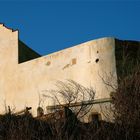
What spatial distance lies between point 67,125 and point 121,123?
5.05ft

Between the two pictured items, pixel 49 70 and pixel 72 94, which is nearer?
pixel 72 94

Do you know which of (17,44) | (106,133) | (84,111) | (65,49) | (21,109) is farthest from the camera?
(17,44)

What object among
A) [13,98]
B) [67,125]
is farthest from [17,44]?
[67,125]

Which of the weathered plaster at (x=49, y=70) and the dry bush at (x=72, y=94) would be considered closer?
the dry bush at (x=72, y=94)

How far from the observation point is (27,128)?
1201cm

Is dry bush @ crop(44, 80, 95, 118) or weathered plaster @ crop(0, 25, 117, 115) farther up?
weathered plaster @ crop(0, 25, 117, 115)

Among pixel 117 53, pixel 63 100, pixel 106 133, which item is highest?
pixel 117 53

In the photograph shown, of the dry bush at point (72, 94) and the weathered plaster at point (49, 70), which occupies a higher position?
the weathered plaster at point (49, 70)

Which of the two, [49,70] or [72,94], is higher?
[49,70]

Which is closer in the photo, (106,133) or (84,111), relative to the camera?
(106,133)

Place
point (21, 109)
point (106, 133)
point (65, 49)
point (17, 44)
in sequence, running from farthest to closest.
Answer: point (17, 44) < point (21, 109) < point (65, 49) < point (106, 133)

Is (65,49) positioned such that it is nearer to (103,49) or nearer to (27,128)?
(103,49)

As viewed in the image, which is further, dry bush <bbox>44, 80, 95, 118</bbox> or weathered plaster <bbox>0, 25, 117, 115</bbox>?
weathered plaster <bbox>0, 25, 117, 115</bbox>

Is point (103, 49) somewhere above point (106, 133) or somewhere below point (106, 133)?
above
